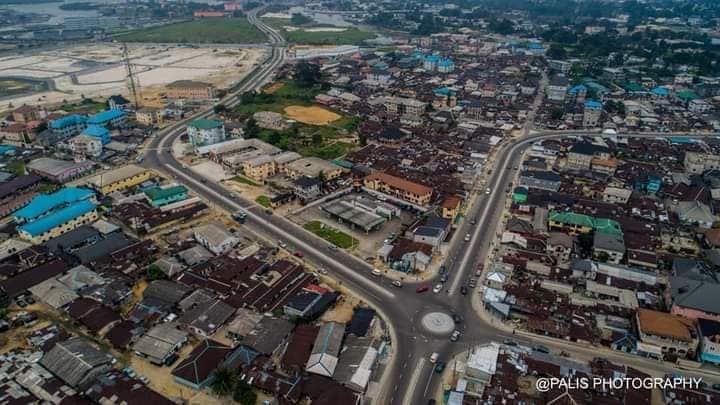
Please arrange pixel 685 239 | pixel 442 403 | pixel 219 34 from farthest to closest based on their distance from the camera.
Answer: pixel 219 34, pixel 685 239, pixel 442 403

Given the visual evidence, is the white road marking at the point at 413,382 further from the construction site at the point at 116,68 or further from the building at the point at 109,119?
the construction site at the point at 116,68

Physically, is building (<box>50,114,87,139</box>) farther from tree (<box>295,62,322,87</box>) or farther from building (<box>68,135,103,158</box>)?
tree (<box>295,62,322,87</box>)

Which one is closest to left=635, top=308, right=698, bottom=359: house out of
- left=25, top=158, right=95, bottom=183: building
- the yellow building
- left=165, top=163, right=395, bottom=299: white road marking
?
left=165, top=163, right=395, bottom=299: white road marking

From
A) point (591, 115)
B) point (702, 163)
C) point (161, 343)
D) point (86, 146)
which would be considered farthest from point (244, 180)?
point (591, 115)

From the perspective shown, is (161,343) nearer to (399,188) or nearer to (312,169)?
(399,188)

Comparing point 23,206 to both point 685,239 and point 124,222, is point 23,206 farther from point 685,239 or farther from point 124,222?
point 685,239

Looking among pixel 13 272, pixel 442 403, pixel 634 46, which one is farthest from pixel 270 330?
pixel 634 46
